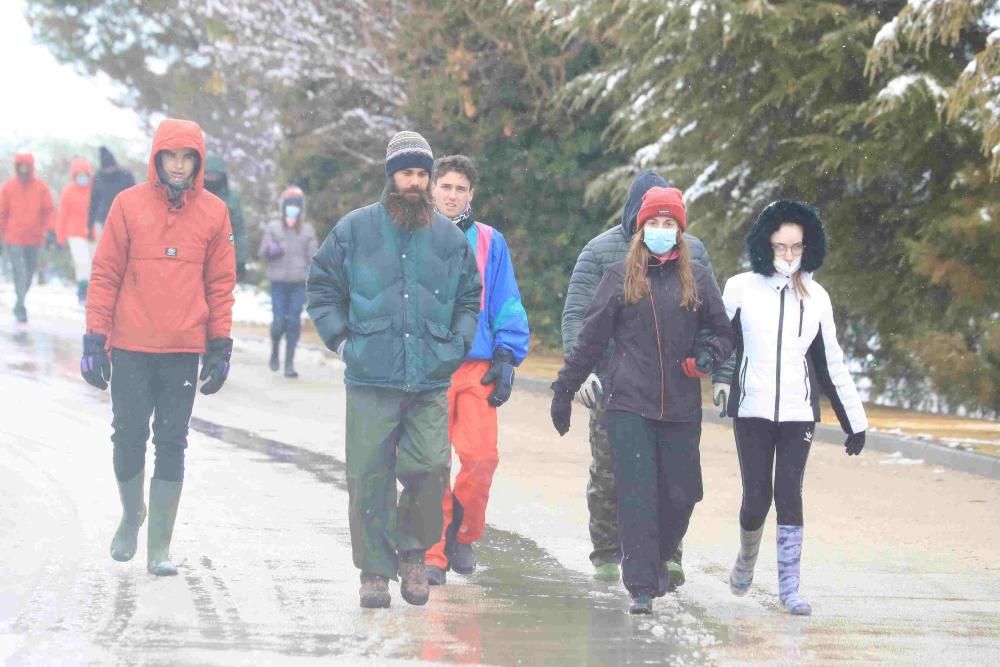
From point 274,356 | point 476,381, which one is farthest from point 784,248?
point 274,356

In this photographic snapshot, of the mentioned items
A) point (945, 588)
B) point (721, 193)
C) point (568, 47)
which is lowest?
point (945, 588)

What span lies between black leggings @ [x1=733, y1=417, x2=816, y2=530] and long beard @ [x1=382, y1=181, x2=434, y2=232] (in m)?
1.50

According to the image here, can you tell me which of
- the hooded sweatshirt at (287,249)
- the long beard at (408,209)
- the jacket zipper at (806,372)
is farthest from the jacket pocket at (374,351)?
the hooded sweatshirt at (287,249)

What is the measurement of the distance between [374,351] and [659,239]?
120cm

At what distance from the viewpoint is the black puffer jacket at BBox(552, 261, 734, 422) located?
7.69 metres

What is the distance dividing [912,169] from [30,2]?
26.6 m

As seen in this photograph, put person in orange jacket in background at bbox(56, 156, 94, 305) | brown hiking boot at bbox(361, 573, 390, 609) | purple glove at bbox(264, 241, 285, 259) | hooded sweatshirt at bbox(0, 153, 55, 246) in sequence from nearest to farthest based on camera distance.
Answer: brown hiking boot at bbox(361, 573, 390, 609) < purple glove at bbox(264, 241, 285, 259) < hooded sweatshirt at bbox(0, 153, 55, 246) < person in orange jacket in background at bbox(56, 156, 94, 305)

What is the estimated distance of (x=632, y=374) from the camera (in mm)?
7707

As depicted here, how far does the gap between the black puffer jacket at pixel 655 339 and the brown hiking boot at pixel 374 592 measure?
1133 mm

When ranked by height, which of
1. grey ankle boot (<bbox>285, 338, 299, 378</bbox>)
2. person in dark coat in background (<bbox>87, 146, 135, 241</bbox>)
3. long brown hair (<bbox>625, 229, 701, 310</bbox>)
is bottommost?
grey ankle boot (<bbox>285, 338, 299, 378</bbox>)

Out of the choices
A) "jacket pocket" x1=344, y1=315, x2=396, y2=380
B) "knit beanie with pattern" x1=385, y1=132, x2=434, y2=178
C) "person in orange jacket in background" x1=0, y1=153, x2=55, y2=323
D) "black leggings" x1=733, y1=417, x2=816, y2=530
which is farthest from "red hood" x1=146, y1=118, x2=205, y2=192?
"person in orange jacket in background" x1=0, y1=153, x2=55, y2=323

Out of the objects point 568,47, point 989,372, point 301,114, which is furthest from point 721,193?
point 301,114

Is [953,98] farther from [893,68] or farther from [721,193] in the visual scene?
[721,193]

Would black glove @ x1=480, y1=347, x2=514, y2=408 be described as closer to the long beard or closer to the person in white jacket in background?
the long beard
